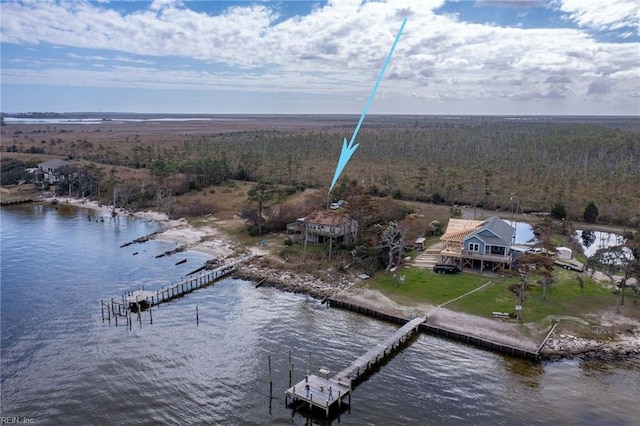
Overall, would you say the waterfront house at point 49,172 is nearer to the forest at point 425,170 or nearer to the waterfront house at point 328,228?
the forest at point 425,170

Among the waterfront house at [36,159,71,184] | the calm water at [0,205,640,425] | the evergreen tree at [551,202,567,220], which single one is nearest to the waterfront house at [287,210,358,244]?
the calm water at [0,205,640,425]

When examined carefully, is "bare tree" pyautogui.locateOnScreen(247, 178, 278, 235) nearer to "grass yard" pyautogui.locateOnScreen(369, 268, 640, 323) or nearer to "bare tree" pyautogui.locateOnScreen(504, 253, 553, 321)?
"grass yard" pyautogui.locateOnScreen(369, 268, 640, 323)

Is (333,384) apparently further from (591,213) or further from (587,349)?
(591,213)

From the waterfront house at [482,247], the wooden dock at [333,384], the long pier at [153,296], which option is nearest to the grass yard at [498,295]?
the waterfront house at [482,247]

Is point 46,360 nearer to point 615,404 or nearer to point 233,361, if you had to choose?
point 233,361

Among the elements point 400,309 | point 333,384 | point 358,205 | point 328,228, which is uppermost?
point 358,205

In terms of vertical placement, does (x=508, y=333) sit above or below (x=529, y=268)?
below

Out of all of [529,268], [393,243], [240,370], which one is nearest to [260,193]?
[393,243]
